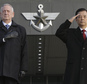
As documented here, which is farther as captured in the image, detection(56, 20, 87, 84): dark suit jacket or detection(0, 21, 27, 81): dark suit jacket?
detection(0, 21, 27, 81): dark suit jacket

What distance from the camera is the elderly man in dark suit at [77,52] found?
13.6 ft

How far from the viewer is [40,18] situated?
894 cm

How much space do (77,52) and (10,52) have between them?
0.90 metres

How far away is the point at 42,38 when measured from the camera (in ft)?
30.9

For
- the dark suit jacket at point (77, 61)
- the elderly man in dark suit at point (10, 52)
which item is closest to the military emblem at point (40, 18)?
the elderly man in dark suit at point (10, 52)

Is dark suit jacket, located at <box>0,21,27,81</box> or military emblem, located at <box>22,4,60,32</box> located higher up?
military emblem, located at <box>22,4,60,32</box>

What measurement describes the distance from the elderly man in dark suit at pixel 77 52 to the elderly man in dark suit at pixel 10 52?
569 mm

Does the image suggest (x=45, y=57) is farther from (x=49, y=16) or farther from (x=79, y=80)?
(x=79, y=80)

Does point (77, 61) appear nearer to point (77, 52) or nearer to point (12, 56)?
Answer: point (77, 52)

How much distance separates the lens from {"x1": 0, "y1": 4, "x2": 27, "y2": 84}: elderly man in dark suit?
422 centimetres

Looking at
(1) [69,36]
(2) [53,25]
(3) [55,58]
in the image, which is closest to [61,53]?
(3) [55,58]

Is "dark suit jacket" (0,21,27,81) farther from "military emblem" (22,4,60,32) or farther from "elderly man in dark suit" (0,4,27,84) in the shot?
"military emblem" (22,4,60,32)

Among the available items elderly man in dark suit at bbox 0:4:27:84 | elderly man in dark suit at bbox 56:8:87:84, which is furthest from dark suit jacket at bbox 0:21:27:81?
elderly man in dark suit at bbox 56:8:87:84

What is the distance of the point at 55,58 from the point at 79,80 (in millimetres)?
5958
